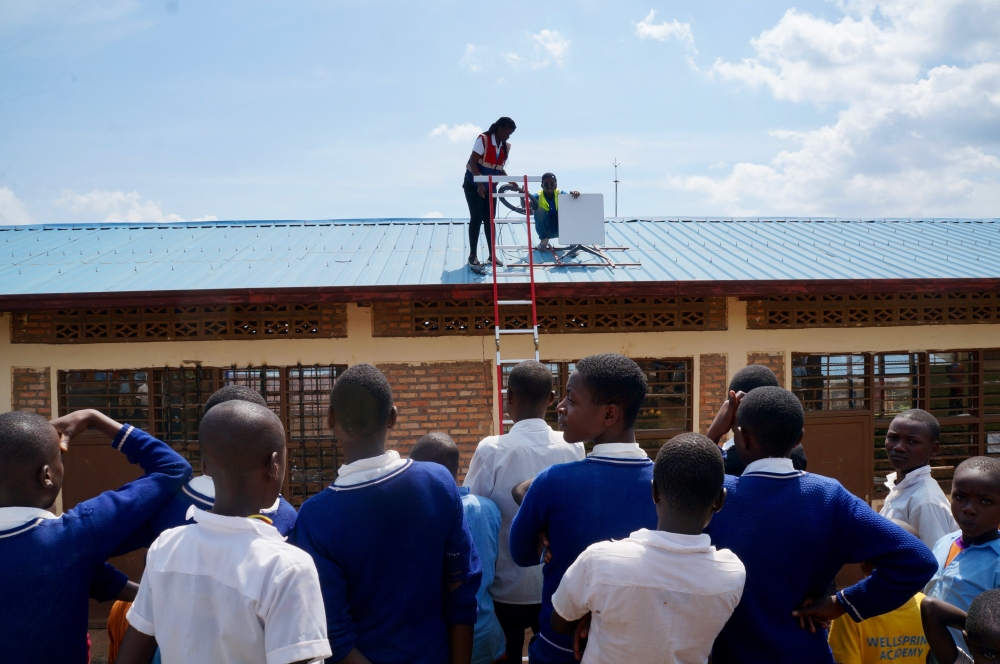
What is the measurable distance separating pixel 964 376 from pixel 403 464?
23.8 feet

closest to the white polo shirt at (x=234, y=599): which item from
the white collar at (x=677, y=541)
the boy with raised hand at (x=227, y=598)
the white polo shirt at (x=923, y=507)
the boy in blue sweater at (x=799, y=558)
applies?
the boy with raised hand at (x=227, y=598)

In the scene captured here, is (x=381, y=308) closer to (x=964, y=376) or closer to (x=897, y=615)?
(x=897, y=615)

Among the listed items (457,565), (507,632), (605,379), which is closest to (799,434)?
(605,379)

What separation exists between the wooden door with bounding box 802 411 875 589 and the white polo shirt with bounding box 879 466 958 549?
3.89 m

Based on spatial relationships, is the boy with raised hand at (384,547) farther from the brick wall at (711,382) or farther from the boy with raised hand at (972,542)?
the brick wall at (711,382)

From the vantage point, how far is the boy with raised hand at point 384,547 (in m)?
2.02

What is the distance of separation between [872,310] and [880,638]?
5.10 metres

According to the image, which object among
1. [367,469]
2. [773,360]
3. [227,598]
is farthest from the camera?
[773,360]

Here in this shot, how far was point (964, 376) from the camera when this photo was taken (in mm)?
7230

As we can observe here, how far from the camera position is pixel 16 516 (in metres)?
1.99

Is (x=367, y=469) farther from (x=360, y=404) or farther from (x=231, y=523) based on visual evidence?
(x=231, y=523)

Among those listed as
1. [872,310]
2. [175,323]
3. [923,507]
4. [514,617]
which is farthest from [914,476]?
[175,323]

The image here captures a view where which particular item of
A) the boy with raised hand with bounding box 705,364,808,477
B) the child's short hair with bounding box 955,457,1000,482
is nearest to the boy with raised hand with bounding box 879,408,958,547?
the child's short hair with bounding box 955,457,1000,482

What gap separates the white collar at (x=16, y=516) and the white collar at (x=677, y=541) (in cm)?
175
